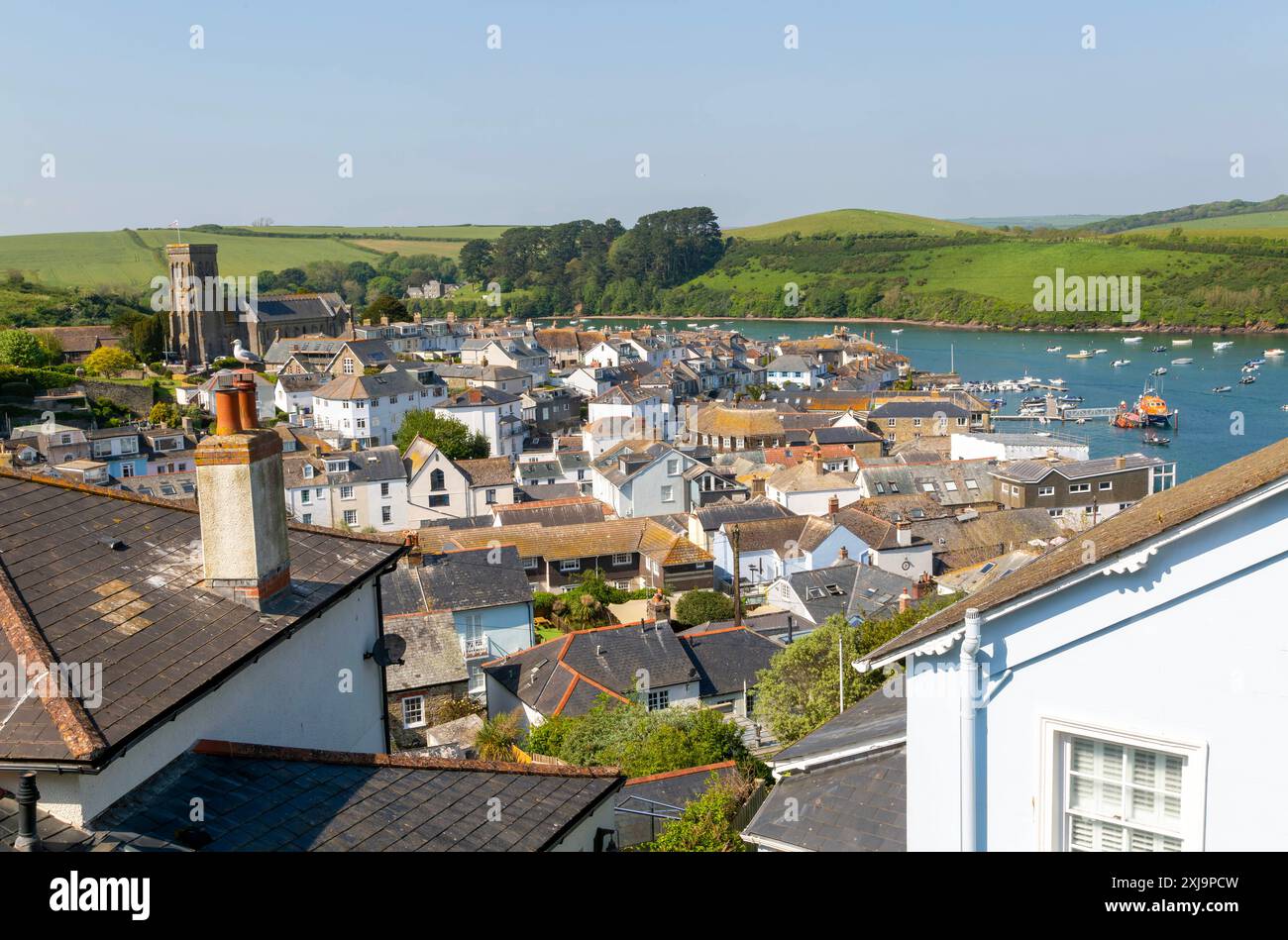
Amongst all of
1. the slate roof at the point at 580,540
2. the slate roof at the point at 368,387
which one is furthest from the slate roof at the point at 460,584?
the slate roof at the point at 368,387

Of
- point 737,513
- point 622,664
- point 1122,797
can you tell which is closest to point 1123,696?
point 1122,797

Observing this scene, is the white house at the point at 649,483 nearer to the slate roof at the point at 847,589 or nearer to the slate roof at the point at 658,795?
the slate roof at the point at 847,589

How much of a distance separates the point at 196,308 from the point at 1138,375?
76421 millimetres

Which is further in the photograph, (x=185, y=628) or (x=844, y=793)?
(x=185, y=628)

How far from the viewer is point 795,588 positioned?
102 ft

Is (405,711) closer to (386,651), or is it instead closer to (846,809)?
(386,651)

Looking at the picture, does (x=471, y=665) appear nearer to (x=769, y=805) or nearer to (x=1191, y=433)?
(x=769, y=805)

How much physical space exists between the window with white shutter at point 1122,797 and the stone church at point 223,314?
8595 cm

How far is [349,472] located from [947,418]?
36055mm

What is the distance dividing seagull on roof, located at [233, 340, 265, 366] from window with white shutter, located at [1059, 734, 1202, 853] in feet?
250

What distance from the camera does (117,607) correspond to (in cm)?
643

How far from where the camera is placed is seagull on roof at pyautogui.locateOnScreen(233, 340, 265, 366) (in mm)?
77019

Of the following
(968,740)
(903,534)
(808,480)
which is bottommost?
(903,534)

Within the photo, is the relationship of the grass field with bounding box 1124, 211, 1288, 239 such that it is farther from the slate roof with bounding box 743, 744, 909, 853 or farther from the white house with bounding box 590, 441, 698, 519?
the slate roof with bounding box 743, 744, 909, 853
